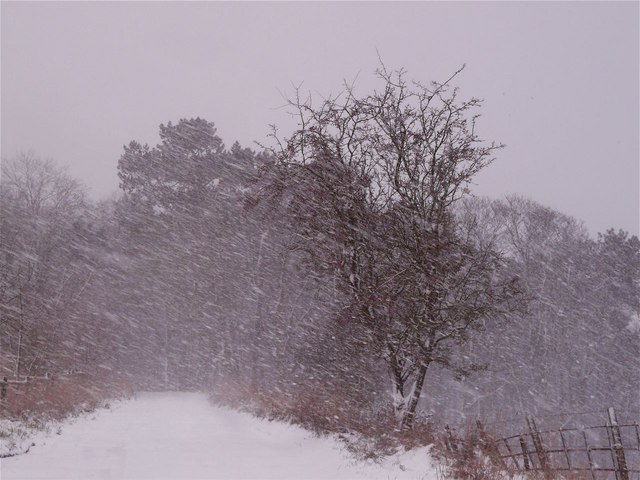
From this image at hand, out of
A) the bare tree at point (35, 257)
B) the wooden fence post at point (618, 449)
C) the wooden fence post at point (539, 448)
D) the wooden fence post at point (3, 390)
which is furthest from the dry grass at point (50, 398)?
the wooden fence post at point (618, 449)

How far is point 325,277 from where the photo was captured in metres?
16.7

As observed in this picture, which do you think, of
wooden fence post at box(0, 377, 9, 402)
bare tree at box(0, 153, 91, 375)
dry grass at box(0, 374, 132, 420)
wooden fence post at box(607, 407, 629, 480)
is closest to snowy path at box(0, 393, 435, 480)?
dry grass at box(0, 374, 132, 420)

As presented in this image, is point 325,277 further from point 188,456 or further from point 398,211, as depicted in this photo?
point 188,456

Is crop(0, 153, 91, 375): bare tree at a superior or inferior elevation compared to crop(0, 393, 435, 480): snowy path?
superior

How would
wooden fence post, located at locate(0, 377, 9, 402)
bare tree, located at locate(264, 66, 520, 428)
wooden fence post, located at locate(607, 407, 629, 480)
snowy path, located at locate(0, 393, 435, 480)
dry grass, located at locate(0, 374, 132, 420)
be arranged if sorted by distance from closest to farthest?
wooden fence post, located at locate(607, 407, 629, 480) < snowy path, located at locate(0, 393, 435, 480) < bare tree, located at locate(264, 66, 520, 428) < dry grass, located at locate(0, 374, 132, 420) < wooden fence post, located at locate(0, 377, 9, 402)

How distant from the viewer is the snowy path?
8.47 meters

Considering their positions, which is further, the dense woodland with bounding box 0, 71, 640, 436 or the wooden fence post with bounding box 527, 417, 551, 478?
the dense woodland with bounding box 0, 71, 640, 436

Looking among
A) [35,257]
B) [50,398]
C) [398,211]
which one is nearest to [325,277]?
[398,211]

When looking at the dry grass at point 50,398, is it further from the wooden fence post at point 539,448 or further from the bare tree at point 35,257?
the wooden fence post at point 539,448

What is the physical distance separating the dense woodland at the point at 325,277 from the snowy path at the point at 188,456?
5.56ft

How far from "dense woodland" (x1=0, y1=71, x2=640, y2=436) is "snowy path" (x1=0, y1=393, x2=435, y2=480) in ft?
5.56

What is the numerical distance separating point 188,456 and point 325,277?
755 centimetres

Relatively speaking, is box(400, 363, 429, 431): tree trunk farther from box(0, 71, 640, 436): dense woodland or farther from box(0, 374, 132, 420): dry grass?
box(0, 374, 132, 420): dry grass

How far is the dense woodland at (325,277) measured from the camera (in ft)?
37.8
